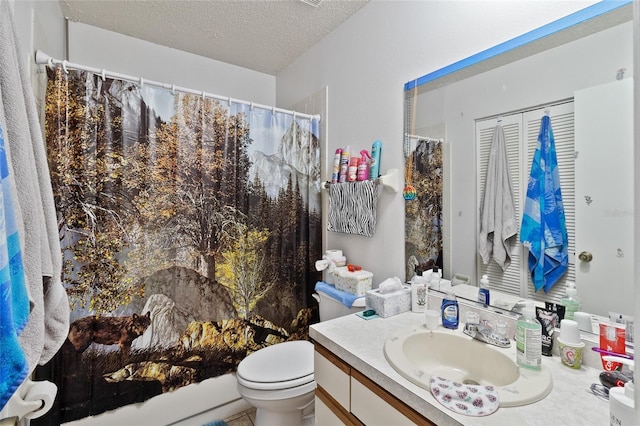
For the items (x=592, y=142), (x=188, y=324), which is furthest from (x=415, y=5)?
(x=188, y=324)

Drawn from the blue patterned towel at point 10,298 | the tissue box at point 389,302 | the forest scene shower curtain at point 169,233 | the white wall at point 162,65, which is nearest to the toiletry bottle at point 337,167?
the forest scene shower curtain at point 169,233

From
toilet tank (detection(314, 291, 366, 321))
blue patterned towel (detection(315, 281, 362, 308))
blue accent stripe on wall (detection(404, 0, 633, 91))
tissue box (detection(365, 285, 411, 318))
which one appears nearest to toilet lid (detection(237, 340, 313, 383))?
toilet tank (detection(314, 291, 366, 321))

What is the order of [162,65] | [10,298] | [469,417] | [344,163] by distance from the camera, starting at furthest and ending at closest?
1. [162,65]
2. [344,163]
3. [469,417]
4. [10,298]

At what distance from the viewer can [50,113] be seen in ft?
4.37

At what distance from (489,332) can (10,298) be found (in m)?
1.27

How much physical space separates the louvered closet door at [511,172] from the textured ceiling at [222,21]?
115cm

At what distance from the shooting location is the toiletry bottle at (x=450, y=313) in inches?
44.0

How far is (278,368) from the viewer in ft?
5.16

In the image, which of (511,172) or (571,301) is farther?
(511,172)

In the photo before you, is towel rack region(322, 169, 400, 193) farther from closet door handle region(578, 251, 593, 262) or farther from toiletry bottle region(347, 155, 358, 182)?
closet door handle region(578, 251, 593, 262)

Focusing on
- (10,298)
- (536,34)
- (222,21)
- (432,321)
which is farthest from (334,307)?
(222,21)

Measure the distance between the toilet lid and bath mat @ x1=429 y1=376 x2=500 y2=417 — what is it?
87cm

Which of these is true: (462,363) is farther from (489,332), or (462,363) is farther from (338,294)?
(338,294)

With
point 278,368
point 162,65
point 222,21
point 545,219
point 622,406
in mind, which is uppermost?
point 222,21
